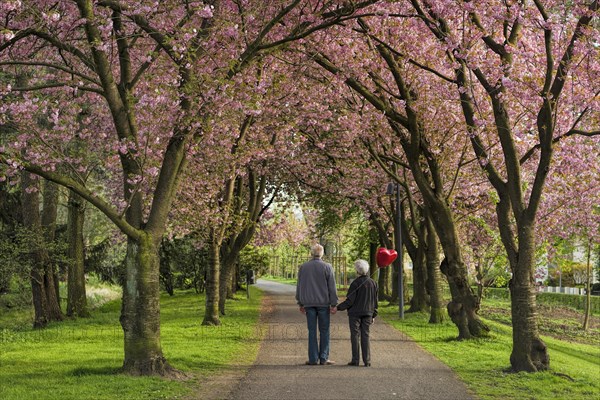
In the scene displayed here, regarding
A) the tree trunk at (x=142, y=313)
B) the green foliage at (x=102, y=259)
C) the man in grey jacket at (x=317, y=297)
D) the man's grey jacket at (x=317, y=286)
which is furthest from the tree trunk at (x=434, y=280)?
the green foliage at (x=102, y=259)

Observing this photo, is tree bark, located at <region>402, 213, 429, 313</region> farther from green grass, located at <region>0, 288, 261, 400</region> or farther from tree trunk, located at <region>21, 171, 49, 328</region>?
tree trunk, located at <region>21, 171, 49, 328</region>

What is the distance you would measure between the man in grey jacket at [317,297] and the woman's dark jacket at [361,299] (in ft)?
0.86

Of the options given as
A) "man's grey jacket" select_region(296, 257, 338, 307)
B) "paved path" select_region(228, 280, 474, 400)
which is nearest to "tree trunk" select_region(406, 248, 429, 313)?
"paved path" select_region(228, 280, 474, 400)

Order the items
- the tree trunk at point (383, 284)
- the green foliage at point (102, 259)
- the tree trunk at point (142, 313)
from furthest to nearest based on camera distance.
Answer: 1. the tree trunk at point (383, 284)
2. the green foliage at point (102, 259)
3. the tree trunk at point (142, 313)

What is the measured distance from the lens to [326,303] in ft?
36.9

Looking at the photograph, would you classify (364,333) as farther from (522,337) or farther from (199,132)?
(199,132)

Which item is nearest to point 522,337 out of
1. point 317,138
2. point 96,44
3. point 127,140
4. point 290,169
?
point 127,140

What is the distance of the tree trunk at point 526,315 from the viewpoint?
11.2 m

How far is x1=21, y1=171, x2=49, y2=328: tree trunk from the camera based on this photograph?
20500mm

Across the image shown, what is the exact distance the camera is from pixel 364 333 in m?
11.3

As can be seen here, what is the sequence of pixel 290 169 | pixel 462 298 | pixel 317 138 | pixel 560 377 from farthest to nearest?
1. pixel 290 169
2. pixel 317 138
3. pixel 462 298
4. pixel 560 377

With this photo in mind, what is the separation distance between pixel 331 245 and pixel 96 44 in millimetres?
55930

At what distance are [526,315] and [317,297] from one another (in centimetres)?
347

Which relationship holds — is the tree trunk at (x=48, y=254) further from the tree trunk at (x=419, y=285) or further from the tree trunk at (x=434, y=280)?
the tree trunk at (x=419, y=285)
